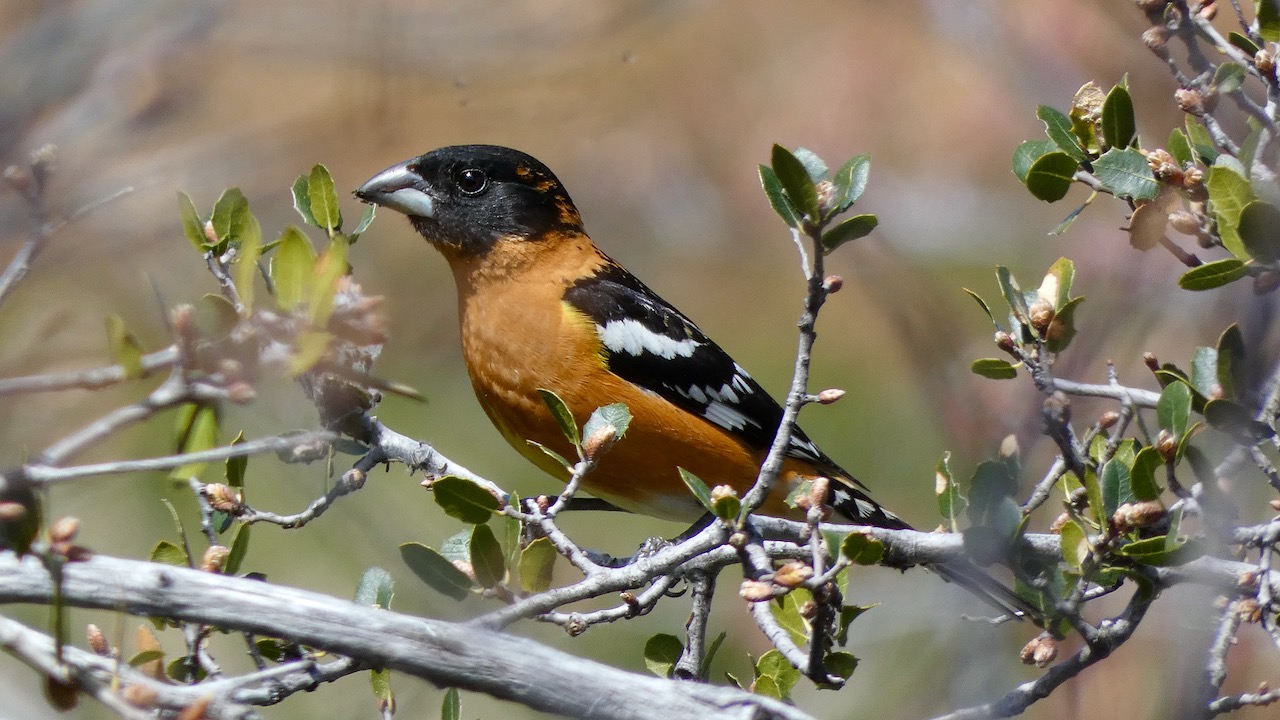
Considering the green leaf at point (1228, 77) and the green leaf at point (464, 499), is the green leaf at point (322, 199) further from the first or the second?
the green leaf at point (1228, 77)

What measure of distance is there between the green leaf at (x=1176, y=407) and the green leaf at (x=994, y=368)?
1.32 ft

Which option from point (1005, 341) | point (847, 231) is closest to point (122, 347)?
point (847, 231)

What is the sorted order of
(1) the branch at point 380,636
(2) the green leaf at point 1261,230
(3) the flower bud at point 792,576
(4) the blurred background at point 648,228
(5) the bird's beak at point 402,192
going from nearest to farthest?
(1) the branch at point 380,636, (3) the flower bud at point 792,576, (2) the green leaf at point 1261,230, (4) the blurred background at point 648,228, (5) the bird's beak at point 402,192

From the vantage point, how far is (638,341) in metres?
4.27

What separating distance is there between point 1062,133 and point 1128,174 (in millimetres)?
244

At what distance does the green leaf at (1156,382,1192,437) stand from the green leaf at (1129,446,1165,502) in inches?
3.5

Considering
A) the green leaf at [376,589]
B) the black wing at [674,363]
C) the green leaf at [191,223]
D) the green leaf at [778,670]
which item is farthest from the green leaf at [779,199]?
the black wing at [674,363]

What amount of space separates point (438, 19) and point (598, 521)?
11.8 ft

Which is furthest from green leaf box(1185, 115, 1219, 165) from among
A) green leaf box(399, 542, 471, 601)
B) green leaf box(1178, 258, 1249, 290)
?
green leaf box(399, 542, 471, 601)

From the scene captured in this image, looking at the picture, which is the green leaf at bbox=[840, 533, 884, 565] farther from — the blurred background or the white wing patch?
the white wing patch

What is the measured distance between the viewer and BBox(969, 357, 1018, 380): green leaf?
9.56ft

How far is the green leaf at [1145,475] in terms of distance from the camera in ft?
8.10

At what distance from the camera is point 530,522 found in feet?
8.56

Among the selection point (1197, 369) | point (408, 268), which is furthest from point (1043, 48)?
point (1197, 369)
